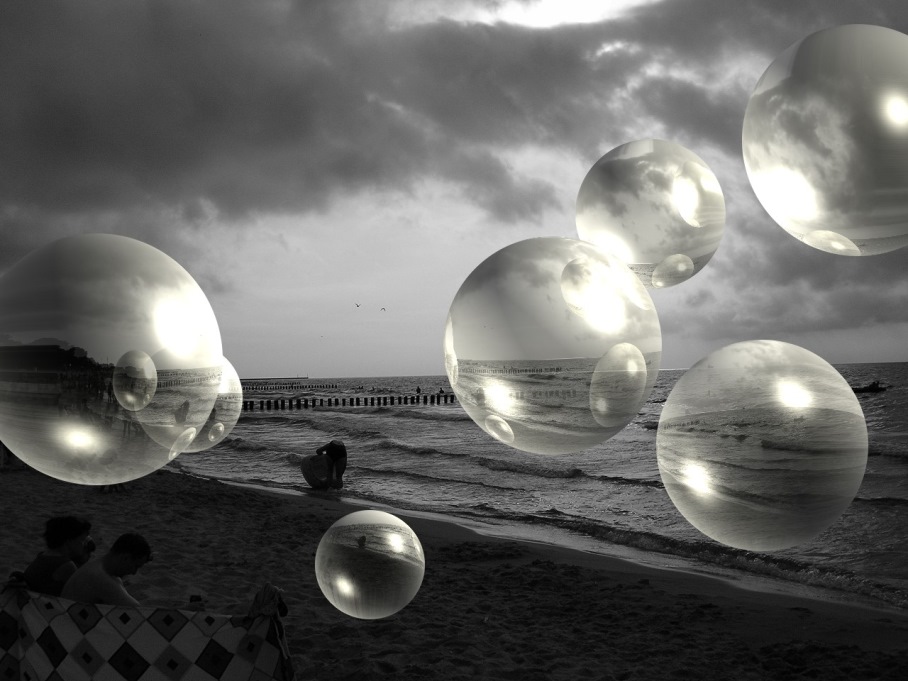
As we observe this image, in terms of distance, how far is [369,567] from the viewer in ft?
14.5

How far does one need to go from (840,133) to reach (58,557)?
5352mm

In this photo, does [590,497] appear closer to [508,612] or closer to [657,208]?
[508,612]

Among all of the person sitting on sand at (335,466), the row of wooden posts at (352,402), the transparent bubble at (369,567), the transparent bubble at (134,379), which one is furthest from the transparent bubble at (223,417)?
the row of wooden posts at (352,402)

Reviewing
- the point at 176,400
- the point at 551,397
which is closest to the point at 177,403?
the point at 176,400

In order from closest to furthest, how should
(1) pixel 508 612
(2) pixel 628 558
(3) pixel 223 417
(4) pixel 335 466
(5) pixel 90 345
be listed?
(5) pixel 90 345, (3) pixel 223 417, (1) pixel 508 612, (2) pixel 628 558, (4) pixel 335 466

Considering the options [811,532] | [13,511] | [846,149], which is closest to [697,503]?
[811,532]

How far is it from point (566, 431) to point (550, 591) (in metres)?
7.16

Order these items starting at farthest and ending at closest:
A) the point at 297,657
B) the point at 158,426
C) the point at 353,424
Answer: the point at 353,424
the point at 297,657
the point at 158,426

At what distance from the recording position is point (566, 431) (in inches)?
114

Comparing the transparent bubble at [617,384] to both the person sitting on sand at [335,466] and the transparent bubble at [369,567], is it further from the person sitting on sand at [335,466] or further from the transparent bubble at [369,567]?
the person sitting on sand at [335,466]

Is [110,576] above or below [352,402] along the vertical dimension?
below

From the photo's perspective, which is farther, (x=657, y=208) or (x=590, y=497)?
(x=590, y=497)

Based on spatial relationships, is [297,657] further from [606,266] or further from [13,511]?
[13,511]

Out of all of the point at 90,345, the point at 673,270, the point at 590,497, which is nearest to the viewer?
the point at 90,345
